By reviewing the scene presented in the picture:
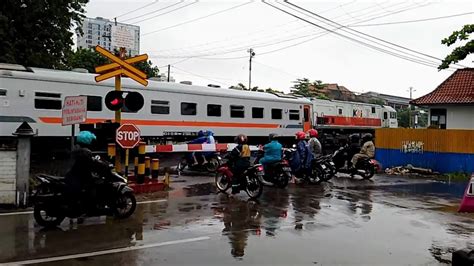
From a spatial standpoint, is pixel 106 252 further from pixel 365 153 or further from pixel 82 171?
pixel 365 153

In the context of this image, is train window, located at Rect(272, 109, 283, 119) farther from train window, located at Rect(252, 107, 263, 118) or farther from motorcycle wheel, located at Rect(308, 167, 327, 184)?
motorcycle wheel, located at Rect(308, 167, 327, 184)

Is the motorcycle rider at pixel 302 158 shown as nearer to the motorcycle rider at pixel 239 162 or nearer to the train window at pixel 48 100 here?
the motorcycle rider at pixel 239 162

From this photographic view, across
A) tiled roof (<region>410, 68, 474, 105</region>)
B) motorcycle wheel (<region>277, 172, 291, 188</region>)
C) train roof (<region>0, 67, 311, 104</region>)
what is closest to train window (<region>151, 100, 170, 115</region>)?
train roof (<region>0, 67, 311, 104</region>)

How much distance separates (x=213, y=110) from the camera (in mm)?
23188

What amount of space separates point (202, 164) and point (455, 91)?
1603 cm

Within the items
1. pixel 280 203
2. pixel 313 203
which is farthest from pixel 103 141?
pixel 313 203

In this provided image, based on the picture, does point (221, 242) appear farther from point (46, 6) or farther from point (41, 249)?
point (46, 6)

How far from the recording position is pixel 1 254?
6254 mm

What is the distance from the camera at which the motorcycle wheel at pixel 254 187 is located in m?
11.0

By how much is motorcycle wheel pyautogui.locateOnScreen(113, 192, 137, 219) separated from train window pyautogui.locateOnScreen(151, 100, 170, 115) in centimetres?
1233

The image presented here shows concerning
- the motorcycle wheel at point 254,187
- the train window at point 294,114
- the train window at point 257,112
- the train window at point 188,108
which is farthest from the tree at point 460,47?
the train window at point 294,114

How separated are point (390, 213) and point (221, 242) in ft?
14.2

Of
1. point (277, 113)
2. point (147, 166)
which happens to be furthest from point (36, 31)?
point (147, 166)

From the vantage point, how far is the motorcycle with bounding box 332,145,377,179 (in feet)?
52.4
